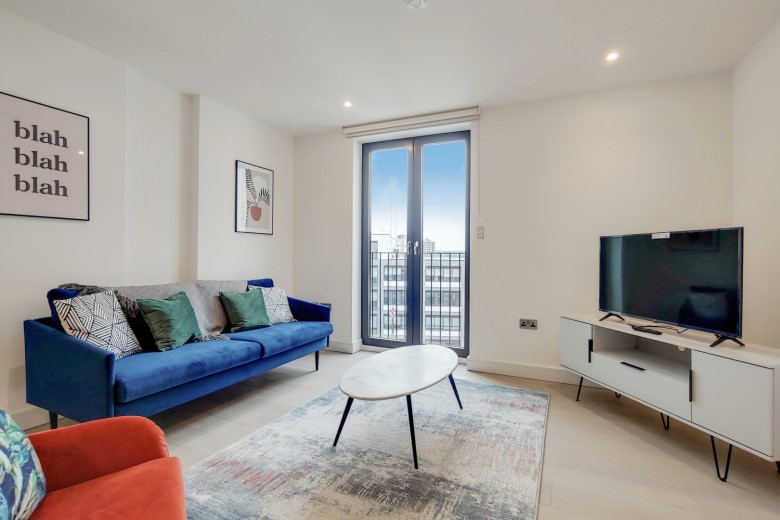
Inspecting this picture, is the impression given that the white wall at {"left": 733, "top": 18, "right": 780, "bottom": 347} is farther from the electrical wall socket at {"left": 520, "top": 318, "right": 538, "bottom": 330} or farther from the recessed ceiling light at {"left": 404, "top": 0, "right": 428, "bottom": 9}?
the recessed ceiling light at {"left": 404, "top": 0, "right": 428, "bottom": 9}

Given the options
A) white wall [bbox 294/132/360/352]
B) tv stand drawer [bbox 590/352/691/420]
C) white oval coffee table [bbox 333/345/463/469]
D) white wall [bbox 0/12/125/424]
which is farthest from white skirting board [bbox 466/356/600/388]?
white wall [bbox 0/12/125/424]

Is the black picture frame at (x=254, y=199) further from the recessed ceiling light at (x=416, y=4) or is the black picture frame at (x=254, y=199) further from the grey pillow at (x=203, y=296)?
the recessed ceiling light at (x=416, y=4)

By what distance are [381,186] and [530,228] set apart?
5.73 feet

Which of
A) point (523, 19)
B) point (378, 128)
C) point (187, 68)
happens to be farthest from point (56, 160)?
point (523, 19)

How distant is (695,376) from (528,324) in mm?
1348

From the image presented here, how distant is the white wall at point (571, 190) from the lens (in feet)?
8.58

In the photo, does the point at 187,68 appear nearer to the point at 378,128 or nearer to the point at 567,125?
the point at 378,128

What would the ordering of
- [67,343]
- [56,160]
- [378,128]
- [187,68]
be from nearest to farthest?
1. [67,343]
2. [56,160]
3. [187,68]
4. [378,128]

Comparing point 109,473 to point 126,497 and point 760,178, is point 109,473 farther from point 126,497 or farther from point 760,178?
point 760,178

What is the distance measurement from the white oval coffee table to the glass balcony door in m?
1.26

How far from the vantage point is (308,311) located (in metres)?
3.42

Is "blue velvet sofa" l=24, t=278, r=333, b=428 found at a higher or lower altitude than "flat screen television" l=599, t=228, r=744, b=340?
lower

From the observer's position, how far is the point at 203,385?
2170 mm

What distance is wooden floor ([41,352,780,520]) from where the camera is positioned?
4.94 feet
